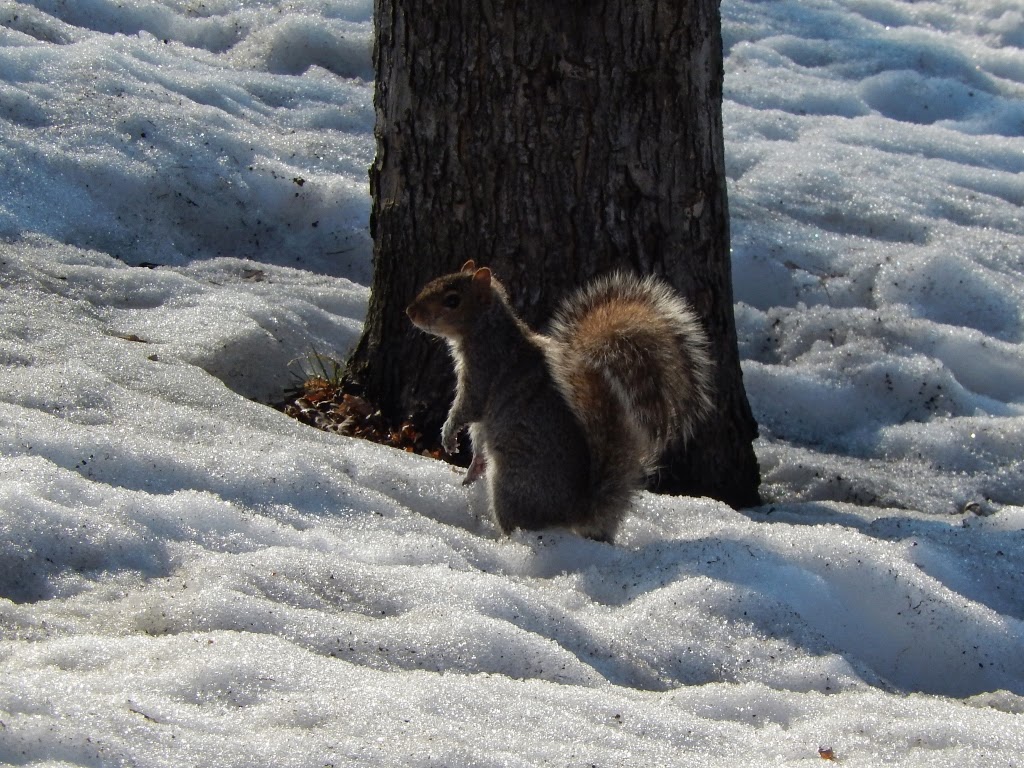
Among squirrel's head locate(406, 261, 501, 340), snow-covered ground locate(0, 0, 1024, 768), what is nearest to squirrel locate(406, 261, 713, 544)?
squirrel's head locate(406, 261, 501, 340)

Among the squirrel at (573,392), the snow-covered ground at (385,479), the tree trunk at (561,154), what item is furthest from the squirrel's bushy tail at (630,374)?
the tree trunk at (561,154)

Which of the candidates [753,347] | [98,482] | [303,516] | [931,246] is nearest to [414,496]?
[303,516]

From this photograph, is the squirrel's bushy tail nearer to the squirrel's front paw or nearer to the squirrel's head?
the squirrel's head

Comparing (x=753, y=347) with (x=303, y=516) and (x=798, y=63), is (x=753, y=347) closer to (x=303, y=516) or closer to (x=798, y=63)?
(x=303, y=516)

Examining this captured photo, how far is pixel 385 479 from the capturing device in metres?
3.76

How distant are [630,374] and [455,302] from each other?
649 mm

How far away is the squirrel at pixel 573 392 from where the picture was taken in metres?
3.71

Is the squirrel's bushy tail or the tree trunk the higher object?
the tree trunk

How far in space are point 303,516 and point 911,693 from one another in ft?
5.47

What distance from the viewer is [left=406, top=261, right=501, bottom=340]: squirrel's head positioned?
3.96 m

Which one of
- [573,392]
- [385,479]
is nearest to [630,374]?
[573,392]

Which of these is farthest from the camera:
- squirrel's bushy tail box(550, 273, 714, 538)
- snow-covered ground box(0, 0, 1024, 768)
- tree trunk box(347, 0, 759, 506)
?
tree trunk box(347, 0, 759, 506)

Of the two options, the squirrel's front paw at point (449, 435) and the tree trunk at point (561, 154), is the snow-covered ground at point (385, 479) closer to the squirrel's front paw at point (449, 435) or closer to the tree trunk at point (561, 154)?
the squirrel's front paw at point (449, 435)

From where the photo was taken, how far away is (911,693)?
3.10 meters
